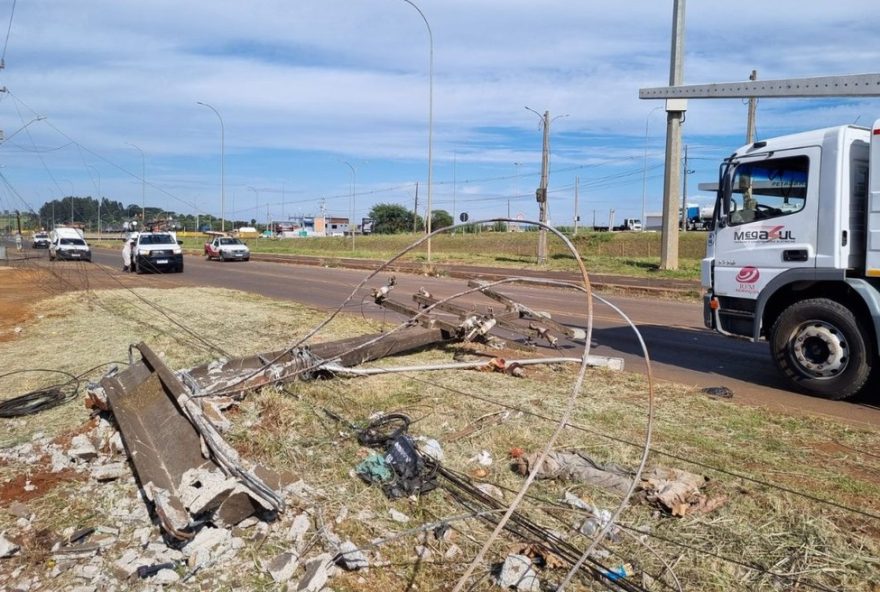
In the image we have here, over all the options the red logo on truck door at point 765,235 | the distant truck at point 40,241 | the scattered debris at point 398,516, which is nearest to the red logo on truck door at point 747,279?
the red logo on truck door at point 765,235

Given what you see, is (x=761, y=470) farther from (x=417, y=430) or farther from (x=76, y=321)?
(x=76, y=321)

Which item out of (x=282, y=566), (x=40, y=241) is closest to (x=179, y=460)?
(x=282, y=566)

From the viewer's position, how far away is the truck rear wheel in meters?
6.93

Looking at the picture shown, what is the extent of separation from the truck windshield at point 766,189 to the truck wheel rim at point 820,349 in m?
1.36

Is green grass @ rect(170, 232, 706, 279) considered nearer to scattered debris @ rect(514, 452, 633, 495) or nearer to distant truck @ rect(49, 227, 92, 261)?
scattered debris @ rect(514, 452, 633, 495)

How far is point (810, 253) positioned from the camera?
23.9 feet

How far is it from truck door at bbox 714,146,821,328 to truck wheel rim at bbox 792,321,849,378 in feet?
2.24

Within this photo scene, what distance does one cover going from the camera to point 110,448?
527 cm

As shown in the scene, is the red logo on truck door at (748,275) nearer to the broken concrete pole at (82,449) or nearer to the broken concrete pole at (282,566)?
the broken concrete pole at (282,566)

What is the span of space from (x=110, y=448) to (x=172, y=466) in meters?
1.14

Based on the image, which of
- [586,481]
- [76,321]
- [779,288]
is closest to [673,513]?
[586,481]

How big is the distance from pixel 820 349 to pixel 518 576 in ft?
18.2

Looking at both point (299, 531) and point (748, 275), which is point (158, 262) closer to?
point (748, 275)

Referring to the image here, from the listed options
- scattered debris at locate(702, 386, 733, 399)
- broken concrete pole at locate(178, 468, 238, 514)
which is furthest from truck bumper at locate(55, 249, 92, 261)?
broken concrete pole at locate(178, 468, 238, 514)
